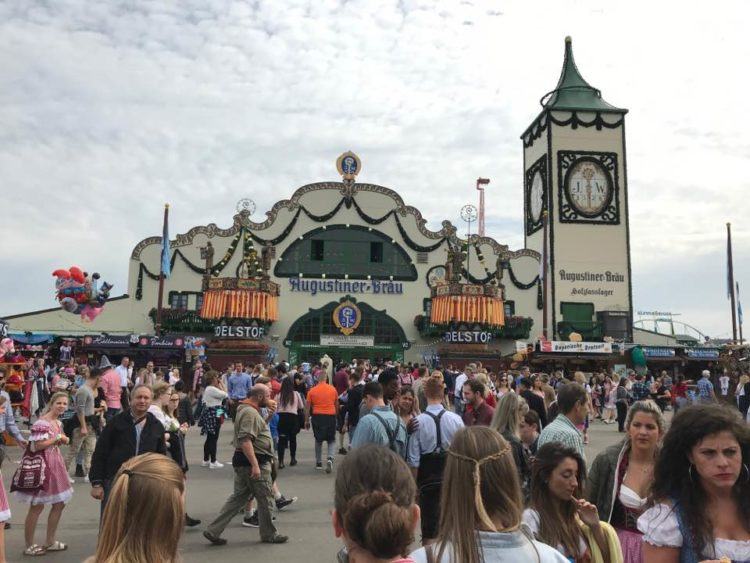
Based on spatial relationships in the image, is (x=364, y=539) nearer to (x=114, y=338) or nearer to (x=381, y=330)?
(x=114, y=338)

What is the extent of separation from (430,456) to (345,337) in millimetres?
30101

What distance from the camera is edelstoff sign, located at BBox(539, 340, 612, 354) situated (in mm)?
33344

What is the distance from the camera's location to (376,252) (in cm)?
3816

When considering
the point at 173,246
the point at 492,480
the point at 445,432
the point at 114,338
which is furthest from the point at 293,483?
the point at 173,246

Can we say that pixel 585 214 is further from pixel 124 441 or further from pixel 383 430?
pixel 124 441

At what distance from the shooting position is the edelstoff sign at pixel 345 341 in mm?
36062

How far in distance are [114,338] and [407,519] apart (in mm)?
30634

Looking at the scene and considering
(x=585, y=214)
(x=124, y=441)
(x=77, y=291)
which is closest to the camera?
(x=124, y=441)

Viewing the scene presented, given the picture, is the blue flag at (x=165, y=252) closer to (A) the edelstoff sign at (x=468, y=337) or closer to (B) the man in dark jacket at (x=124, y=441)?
(A) the edelstoff sign at (x=468, y=337)

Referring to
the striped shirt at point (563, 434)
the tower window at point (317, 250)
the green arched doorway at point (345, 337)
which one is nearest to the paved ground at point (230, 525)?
the striped shirt at point (563, 434)

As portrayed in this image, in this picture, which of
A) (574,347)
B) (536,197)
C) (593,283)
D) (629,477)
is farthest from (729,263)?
(629,477)

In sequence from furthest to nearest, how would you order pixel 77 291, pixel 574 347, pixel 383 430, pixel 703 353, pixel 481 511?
1. pixel 703 353
2. pixel 574 347
3. pixel 77 291
4. pixel 383 430
5. pixel 481 511

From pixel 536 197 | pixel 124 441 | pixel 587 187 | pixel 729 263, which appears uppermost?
pixel 587 187

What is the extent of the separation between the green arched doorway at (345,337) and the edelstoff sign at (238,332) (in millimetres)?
2706
